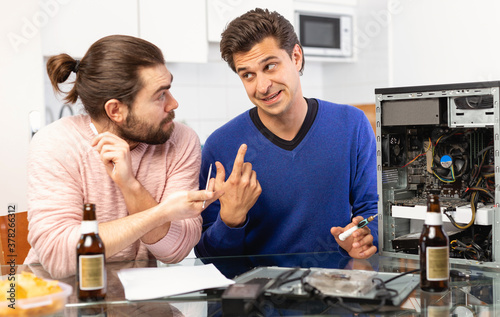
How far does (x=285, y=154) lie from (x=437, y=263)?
2.46ft

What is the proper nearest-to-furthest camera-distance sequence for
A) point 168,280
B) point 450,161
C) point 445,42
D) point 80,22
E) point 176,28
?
point 168,280 < point 450,161 < point 80,22 < point 445,42 < point 176,28

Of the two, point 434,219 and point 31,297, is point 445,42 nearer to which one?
point 434,219

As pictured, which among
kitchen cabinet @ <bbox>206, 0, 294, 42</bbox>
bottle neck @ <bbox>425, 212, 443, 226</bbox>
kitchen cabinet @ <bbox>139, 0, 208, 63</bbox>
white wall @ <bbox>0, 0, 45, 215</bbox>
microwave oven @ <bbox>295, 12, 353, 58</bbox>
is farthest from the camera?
microwave oven @ <bbox>295, 12, 353, 58</bbox>

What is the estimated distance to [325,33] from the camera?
344 cm

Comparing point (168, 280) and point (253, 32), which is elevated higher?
point (253, 32)

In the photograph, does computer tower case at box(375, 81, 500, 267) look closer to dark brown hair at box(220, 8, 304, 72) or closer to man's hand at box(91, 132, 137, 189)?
dark brown hair at box(220, 8, 304, 72)

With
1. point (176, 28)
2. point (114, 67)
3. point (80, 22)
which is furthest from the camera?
point (176, 28)

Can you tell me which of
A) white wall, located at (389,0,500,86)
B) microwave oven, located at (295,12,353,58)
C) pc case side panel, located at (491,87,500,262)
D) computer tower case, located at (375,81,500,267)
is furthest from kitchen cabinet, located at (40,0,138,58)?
pc case side panel, located at (491,87,500,262)

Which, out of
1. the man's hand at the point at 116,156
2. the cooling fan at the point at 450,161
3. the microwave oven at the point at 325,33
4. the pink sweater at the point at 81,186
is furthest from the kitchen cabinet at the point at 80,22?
the cooling fan at the point at 450,161

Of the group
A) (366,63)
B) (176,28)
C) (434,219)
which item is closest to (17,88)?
(176,28)

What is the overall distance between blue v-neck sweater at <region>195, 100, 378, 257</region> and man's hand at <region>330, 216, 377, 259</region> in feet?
0.88

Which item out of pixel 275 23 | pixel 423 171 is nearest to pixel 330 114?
pixel 275 23

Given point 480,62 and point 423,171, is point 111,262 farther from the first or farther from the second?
point 480,62

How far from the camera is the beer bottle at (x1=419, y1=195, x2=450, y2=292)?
3.32ft
